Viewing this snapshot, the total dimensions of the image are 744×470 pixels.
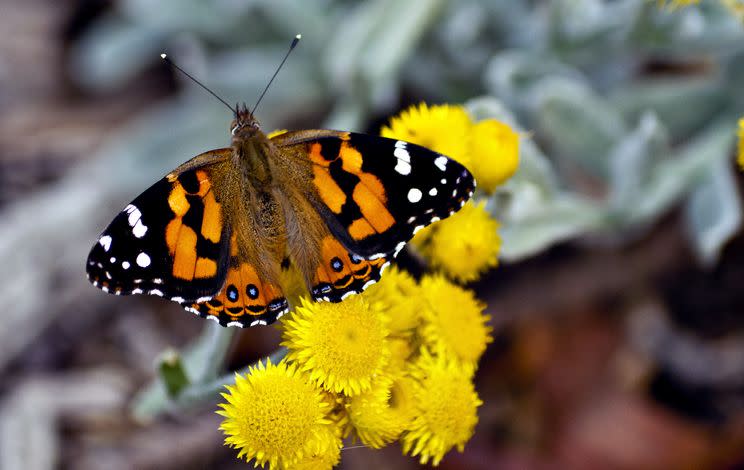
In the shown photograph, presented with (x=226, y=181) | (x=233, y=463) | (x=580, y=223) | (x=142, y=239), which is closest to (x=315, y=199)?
(x=226, y=181)

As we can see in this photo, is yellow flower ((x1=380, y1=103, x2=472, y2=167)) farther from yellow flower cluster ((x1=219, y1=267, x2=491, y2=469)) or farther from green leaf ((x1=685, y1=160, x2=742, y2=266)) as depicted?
green leaf ((x1=685, y1=160, x2=742, y2=266))

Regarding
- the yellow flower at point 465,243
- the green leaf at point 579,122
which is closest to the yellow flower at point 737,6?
the green leaf at point 579,122

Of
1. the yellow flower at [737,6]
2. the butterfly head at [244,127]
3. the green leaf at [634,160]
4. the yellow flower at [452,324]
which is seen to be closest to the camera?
the yellow flower at [452,324]

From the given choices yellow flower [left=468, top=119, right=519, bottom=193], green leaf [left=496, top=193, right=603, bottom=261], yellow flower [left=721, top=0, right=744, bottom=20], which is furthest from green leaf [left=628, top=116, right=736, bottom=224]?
yellow flower [left=468, top=119, right=519, bottom=193]

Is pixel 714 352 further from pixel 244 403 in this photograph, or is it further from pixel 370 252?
pixel 244 403

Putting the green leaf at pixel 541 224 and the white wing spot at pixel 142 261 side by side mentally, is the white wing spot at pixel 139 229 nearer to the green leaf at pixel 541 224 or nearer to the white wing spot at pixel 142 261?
the white wing spot at pixel 142 261

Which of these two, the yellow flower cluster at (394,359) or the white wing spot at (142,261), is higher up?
the white wing spot at (142,261)

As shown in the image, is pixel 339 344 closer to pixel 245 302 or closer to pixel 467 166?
pixel 245 302

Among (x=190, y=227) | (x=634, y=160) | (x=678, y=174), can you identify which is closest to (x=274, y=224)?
(x=190, y=227)
